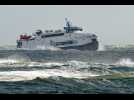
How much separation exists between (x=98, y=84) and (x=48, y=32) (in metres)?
25.6

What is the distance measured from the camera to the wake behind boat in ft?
102

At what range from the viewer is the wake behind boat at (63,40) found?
31166 mm

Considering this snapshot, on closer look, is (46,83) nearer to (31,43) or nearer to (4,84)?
(4,84)

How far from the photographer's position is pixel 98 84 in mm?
6613

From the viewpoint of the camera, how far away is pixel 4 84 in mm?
6465

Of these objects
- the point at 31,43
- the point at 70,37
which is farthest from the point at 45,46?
the point at 70,37

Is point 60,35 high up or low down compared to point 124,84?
up

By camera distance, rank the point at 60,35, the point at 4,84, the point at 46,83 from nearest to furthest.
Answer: the point at 4,84, the point at 46,83, the point at 60,35

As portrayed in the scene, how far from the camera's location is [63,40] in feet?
102
